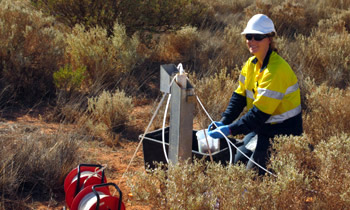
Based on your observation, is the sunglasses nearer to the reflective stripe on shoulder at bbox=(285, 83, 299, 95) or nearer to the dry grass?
the reflective stripe on shoulder at bbox=(285, 83, 299, 95)

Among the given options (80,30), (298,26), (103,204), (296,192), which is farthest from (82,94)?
(298,26)

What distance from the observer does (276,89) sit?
323 centimetres

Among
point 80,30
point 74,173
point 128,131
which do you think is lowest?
point 128,131

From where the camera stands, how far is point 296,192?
238 cm

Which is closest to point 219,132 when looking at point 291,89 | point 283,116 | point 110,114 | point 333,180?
point 283,116

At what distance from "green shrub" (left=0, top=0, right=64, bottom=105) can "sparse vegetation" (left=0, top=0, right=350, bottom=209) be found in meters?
0.01

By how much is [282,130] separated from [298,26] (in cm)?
765

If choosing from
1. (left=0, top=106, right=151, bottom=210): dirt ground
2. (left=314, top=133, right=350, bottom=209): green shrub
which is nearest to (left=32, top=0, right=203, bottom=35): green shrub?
(left=0, top=106, right=151, bottom=210): dirt ground

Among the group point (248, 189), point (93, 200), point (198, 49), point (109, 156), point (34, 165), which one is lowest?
point (109, 156)

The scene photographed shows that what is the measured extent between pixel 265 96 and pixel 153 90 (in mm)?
3506

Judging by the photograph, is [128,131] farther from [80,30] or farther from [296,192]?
[296,192]

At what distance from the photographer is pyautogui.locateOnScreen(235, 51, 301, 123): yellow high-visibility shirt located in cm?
324

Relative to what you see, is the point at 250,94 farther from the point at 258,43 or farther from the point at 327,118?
the point at 327,118

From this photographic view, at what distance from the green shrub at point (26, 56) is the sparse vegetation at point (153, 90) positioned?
1 cm
